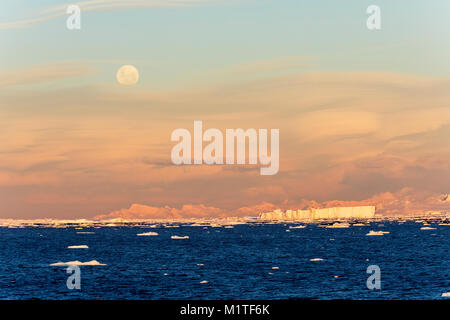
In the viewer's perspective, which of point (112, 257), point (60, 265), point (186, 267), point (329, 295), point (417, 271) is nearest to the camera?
point (329, 295)

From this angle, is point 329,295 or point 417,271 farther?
point 417,271

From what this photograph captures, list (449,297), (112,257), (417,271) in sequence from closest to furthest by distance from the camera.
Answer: (449,297) < (417,271) < (112,257)

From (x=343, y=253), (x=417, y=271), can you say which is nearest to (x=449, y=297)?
(x=417, y=271)

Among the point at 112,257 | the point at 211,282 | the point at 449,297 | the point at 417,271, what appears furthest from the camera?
the point at 112,257

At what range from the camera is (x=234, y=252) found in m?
104
